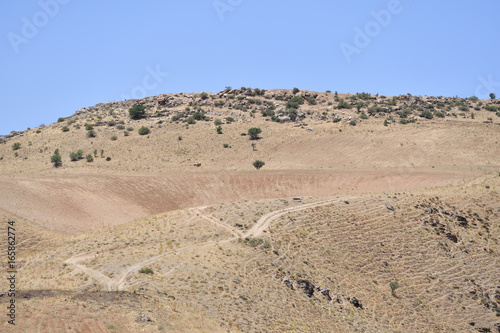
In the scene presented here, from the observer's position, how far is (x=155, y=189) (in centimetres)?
4753

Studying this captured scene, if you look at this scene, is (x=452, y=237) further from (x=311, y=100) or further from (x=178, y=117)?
(x=311, y=100)

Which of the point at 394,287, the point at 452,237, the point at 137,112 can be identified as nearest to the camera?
the point at 394,287

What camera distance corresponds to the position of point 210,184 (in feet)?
162

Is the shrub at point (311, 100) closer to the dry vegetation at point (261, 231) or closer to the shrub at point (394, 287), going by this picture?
the dry vegetation at point (261, 231)

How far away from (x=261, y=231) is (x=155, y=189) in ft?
64.7

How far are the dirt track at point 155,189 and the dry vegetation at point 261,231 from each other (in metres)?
0.23

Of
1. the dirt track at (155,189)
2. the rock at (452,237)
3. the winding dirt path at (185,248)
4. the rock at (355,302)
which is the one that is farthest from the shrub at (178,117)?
the rock at (355,302)

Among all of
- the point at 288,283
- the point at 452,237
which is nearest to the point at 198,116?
the point at 452,237

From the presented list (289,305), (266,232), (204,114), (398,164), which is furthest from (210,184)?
(204,114)

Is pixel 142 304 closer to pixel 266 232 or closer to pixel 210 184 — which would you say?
pixel 266 232

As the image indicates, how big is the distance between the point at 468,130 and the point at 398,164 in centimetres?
1825

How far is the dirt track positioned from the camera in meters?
39.3

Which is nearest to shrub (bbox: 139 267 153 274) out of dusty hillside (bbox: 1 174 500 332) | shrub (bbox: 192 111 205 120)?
dusty hillside (bbox: 1 174 500 332)

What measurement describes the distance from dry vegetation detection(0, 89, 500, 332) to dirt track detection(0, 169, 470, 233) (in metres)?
0.23
